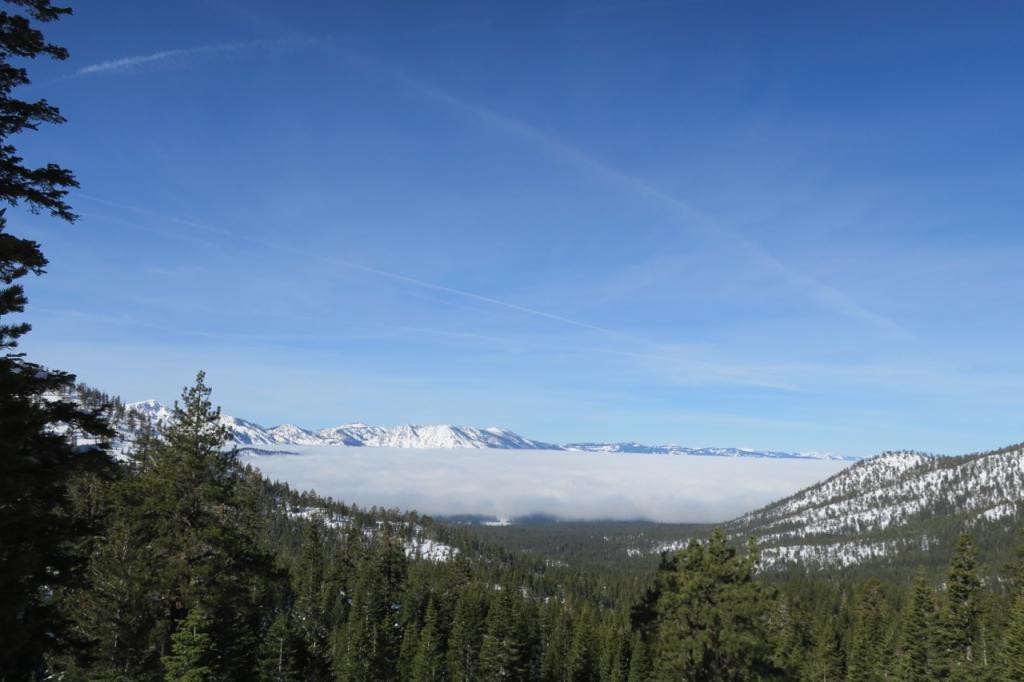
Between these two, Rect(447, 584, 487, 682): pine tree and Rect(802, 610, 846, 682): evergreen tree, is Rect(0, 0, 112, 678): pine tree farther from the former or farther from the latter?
Rect(802, 610, 846, 682): evergreen tree

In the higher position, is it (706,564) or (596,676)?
(706,564)

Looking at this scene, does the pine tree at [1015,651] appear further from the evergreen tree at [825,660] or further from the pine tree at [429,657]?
the pine tree at [429,657]

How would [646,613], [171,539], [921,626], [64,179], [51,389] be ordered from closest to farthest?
[64,179] < [51,389] < [171,539] < [921,626] < [646,613]

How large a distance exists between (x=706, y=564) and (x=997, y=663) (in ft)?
151

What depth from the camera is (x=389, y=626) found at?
245 ft

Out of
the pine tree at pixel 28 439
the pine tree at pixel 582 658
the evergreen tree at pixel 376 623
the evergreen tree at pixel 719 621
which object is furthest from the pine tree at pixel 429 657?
the pine tree at pixel 28 439

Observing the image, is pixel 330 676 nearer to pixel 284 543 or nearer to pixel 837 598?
pixel 284 543

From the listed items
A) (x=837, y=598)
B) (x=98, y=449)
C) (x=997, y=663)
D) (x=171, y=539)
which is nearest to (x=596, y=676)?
(x=997, y=663)

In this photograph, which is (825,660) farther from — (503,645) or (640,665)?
(503,645)

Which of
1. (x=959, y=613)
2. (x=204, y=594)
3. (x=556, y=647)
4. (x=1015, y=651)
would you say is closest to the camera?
(x=204, y=594)

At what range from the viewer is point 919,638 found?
2501 inches

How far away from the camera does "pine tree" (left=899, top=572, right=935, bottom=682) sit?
60094mm

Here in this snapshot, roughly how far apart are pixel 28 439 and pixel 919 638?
76.1 metres

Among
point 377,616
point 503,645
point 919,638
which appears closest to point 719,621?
point 919,638
